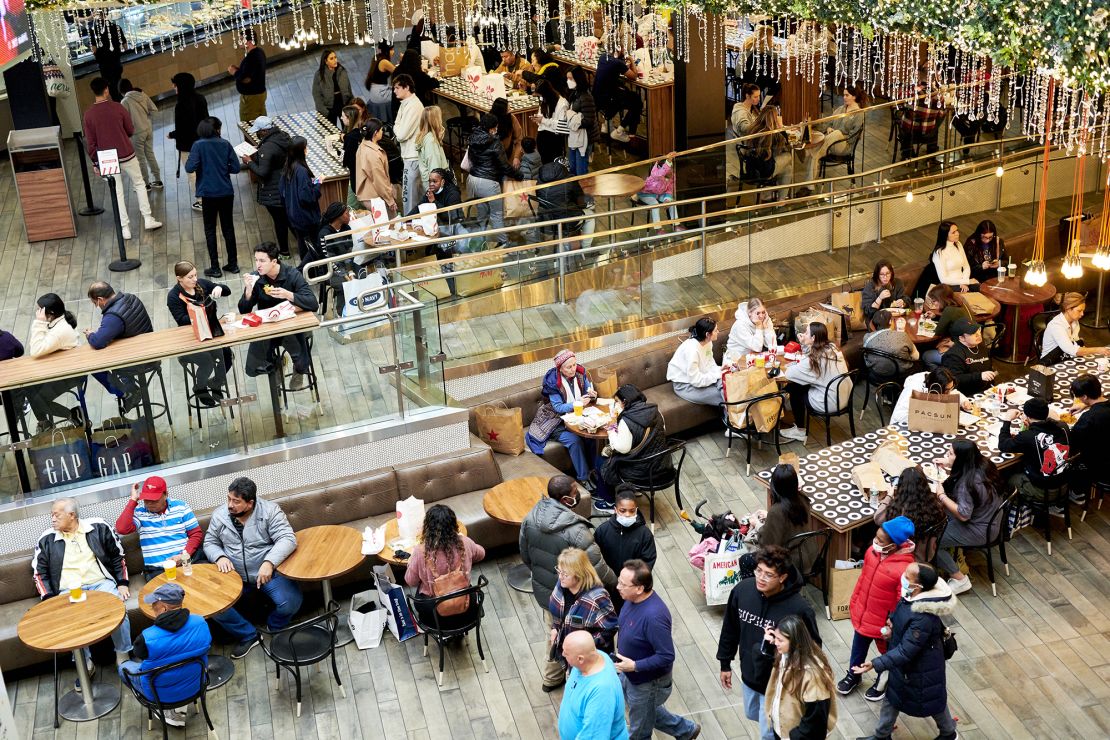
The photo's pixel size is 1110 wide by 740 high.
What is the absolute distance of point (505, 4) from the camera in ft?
63.4

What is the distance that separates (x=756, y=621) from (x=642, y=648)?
59 cm

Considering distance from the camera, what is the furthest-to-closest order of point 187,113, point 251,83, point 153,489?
point 251,83
point 187,113
point 153,489

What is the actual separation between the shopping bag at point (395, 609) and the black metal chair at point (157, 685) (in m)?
1.25

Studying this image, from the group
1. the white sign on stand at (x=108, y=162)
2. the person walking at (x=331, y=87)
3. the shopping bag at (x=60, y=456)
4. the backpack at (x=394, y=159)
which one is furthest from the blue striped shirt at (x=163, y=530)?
the person walking at (x=331, y=87)

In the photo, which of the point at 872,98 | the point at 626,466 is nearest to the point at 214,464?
the point at 626,466

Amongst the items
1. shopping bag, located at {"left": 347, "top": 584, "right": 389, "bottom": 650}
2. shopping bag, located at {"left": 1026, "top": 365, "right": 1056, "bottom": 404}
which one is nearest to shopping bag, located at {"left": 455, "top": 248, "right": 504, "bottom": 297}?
shopping bag, located at {"left": 347, "top": 584, "right": 389, "bottom": 650}

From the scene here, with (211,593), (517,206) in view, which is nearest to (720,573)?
(211,593)

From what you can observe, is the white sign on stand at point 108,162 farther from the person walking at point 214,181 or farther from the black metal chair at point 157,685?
the black metal chair at point 157,685

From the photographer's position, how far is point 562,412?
9742 mm

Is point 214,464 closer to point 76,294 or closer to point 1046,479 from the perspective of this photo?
point 76,294

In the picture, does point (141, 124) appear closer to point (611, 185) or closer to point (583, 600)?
point (611, 185)

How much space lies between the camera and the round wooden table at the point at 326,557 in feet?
25.8

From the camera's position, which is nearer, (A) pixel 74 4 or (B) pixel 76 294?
(B) pixel 76 294

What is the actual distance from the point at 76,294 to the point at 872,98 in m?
10.7
